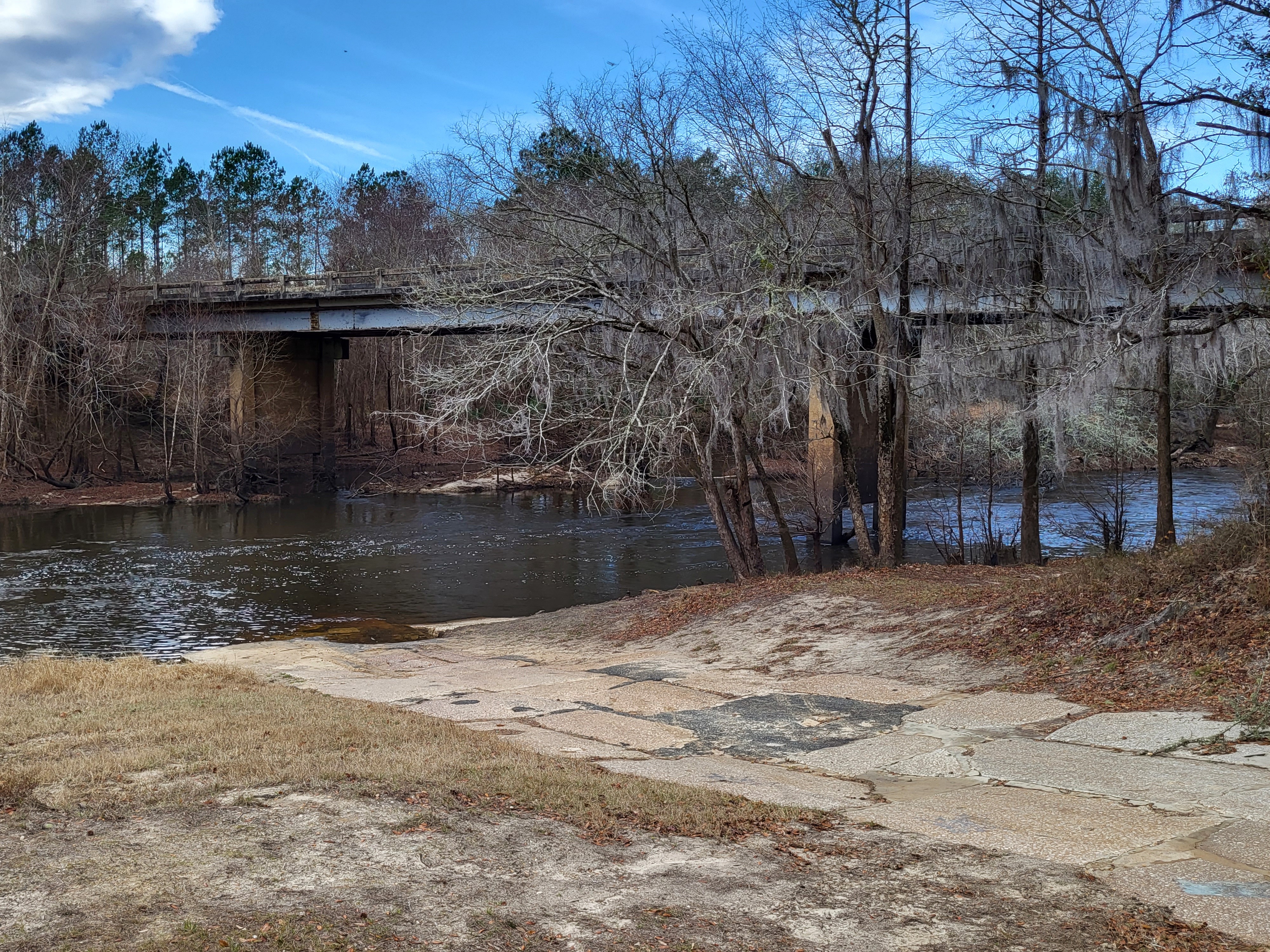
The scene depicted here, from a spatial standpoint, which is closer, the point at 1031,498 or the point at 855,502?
the point at 855,502

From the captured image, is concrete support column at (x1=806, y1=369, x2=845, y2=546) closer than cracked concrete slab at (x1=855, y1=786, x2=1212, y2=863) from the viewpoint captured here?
No

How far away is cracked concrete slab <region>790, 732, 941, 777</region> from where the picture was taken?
8.29 meters

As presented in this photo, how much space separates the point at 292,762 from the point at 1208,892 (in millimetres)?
5560

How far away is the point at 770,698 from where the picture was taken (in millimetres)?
10945

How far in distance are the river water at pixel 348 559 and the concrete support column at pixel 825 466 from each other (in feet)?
3.47

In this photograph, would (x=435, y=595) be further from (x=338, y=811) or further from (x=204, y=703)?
(x=338, y=811)

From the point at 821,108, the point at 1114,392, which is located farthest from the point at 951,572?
the point at 821,108

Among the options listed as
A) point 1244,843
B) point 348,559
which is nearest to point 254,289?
point 348,559

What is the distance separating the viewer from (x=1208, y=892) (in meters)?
5.18

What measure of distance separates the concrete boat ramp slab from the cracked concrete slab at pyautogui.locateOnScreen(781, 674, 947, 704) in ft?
0.10

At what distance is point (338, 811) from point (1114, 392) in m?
11.3

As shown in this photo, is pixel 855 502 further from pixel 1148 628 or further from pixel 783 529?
pixel 1148 628

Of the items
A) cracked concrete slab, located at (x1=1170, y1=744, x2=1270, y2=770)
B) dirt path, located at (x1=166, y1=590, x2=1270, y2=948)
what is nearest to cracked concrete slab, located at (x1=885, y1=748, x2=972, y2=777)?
dirt path, located at (x1=166, y1=590, x2=1270, y2=948)

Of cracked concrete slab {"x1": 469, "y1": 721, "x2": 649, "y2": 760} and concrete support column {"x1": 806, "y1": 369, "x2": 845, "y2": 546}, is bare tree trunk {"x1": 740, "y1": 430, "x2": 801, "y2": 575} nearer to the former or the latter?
concrete support column {"x1": 806, "y1": 369, "x2": 845, "y2": 546}
